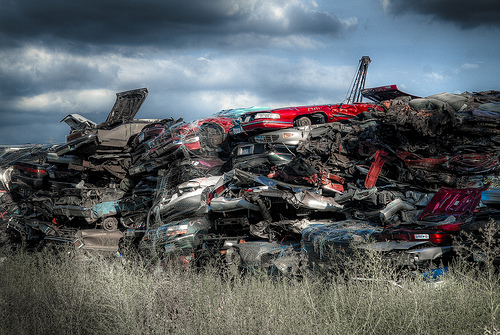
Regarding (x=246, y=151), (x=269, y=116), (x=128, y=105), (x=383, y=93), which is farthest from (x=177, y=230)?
(x=128, y=105)

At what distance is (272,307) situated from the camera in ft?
17.7

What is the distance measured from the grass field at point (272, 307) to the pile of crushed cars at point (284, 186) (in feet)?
2.38

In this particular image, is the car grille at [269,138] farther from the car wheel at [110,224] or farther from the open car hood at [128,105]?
the open car hood at [128,105]

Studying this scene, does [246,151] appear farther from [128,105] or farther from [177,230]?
[128,105]

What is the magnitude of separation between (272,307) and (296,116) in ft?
28.1

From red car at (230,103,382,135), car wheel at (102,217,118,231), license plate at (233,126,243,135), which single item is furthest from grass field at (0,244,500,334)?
license plate at (233,126,243,135)

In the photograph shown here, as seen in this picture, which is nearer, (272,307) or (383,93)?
(272,307)

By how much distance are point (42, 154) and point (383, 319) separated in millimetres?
17553

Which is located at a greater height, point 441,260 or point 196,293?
point 441,260

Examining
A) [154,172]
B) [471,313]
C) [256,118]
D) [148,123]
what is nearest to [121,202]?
[154,172]

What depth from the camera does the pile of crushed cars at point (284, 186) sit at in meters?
7.06

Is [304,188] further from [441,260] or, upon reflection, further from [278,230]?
[441,260]

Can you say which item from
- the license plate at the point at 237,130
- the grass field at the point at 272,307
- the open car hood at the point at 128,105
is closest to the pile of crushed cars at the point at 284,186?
the license plate at the point at 237,130

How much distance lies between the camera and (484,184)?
7.91 m
